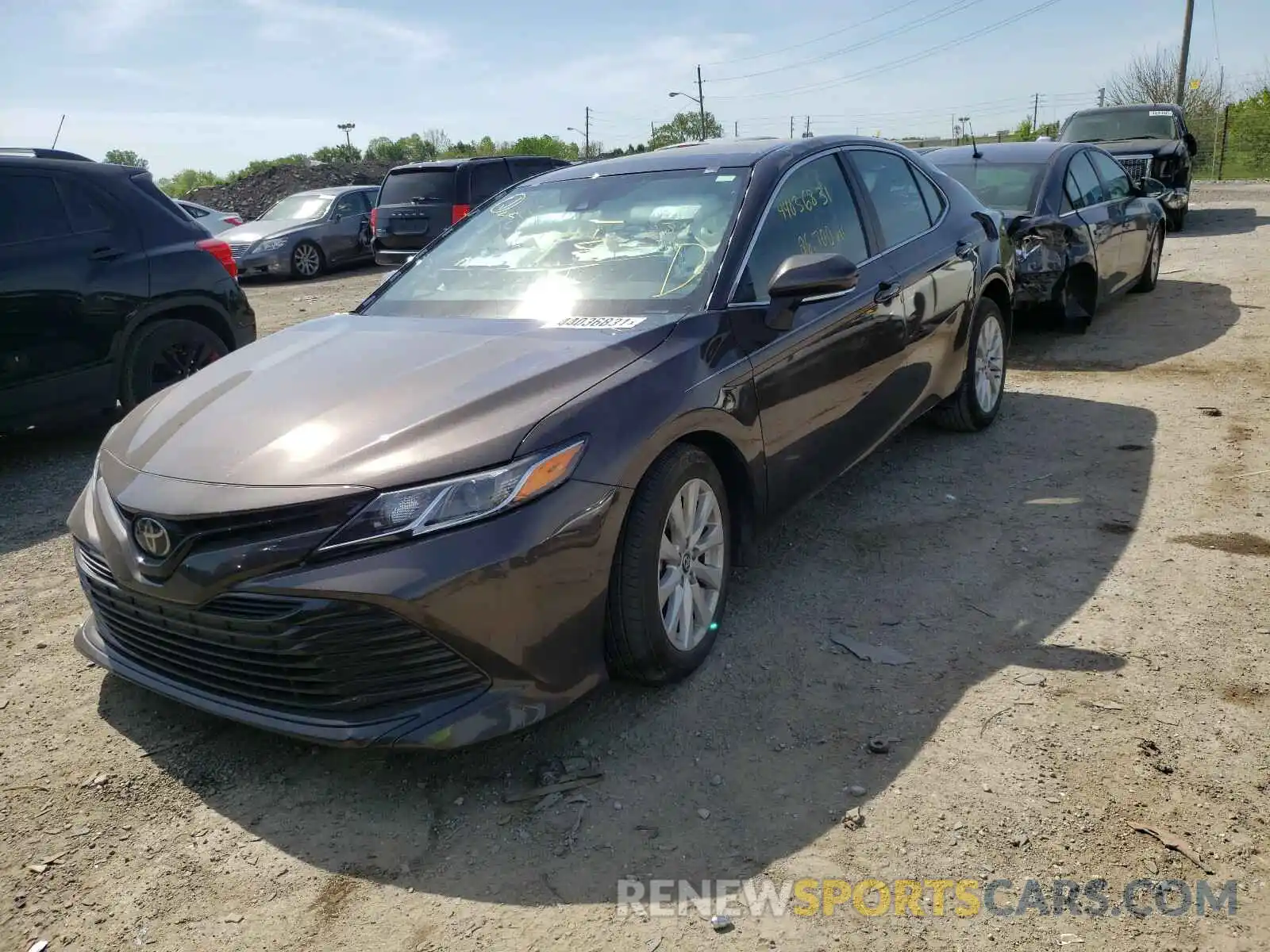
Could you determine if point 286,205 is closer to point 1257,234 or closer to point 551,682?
point 1257,234

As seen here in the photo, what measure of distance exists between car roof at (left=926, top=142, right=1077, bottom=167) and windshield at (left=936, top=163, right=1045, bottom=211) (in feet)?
0.23

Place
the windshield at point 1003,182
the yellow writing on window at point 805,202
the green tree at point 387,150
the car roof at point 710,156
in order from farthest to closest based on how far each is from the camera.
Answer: the green tree at point 387,150 → the windshield at point 1003,182 → the car roof at point 710,156 → the yellow writing on window at point 805,202

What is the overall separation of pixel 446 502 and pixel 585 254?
1634mm

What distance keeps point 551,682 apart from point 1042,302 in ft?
20.8

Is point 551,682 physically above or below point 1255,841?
above

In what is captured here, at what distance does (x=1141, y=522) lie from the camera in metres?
4.58

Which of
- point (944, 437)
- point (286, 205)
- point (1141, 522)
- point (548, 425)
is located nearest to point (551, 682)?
point (548, 425)

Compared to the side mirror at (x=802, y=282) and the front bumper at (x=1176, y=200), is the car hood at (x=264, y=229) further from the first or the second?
the side mirror at (x=802, y=282)

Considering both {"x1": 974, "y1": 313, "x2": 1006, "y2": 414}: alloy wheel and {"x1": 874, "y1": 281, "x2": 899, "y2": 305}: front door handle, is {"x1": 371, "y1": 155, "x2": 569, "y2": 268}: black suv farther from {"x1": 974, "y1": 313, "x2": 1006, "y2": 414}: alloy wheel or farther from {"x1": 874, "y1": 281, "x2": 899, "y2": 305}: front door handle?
{"x1": 874, "y1": 281, "x2": 899, "y2": 305}: front door handle

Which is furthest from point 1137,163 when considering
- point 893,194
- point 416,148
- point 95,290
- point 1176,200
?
point 416,148

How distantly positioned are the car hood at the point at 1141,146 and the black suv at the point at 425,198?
27.3 ft

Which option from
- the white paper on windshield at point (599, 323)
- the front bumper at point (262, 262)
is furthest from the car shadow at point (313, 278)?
the white paper on windshield at point (599, 323)

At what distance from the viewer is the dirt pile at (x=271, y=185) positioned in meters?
37.6

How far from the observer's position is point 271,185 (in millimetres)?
39219
